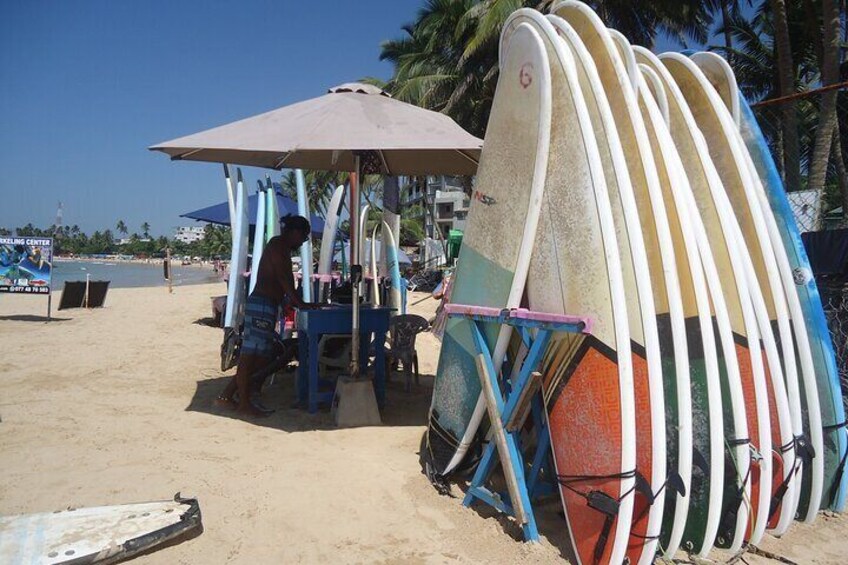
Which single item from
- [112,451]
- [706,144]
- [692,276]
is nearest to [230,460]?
[112,451]

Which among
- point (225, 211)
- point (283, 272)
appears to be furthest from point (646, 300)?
point (225, 211)

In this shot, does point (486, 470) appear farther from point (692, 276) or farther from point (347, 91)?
point (347, 91)

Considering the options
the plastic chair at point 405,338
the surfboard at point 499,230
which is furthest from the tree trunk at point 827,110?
the surfboard at point 499,230

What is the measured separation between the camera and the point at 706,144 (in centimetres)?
348

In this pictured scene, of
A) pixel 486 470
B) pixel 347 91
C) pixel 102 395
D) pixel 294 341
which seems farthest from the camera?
pixel 294 341

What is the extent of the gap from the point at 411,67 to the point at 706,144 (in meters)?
22.6

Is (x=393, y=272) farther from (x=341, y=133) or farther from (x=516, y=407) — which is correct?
(x=516, y=407)

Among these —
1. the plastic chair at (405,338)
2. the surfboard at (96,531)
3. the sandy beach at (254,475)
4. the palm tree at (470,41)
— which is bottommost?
the sandy beach at (254,475)

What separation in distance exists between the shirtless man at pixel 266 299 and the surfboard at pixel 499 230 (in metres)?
1.84

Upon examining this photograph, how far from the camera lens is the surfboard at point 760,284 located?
2.87 metres

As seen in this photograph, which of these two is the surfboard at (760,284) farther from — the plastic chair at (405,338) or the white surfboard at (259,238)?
the white surfboard at (259,238)

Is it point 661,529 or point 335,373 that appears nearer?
point 661,529

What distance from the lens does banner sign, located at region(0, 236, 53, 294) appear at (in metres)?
11.5

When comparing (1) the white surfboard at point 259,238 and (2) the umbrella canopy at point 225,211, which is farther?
(2) the umbrella canopy at point 225,211
